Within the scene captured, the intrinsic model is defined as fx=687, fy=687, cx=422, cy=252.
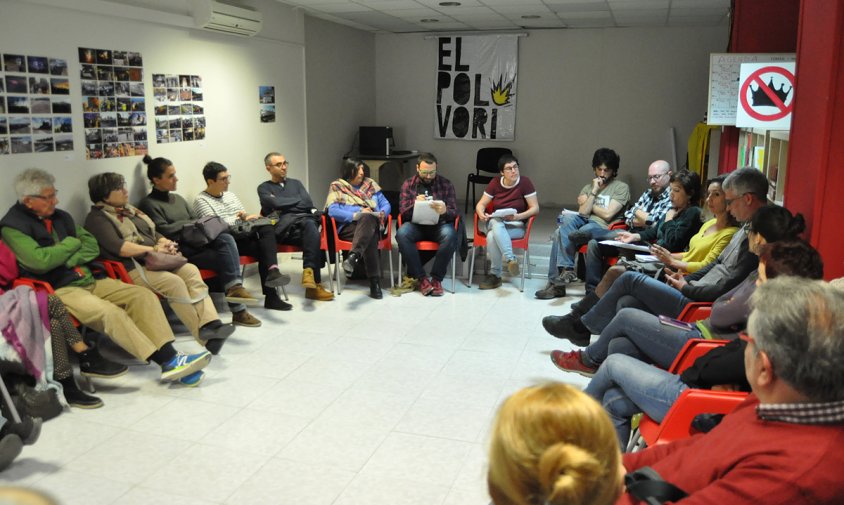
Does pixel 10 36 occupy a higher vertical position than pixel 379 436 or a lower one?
higher

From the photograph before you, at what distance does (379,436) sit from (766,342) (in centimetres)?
208

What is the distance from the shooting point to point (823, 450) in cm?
140

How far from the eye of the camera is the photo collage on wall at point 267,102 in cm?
655

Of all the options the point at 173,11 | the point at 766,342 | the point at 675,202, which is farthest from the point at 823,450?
the point at 173,11

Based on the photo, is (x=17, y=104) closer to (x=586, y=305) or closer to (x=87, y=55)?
(x=87, y=55)

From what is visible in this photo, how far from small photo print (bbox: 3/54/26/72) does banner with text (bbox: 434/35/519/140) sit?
6246 mm

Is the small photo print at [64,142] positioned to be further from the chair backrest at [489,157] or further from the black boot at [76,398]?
the chair backrest at [489,157]

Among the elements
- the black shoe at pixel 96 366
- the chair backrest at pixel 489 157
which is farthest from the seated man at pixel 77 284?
the chair backrest at pixel 489 157

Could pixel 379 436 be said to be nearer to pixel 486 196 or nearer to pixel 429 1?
pixel 486 196

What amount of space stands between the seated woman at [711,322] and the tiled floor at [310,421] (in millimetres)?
801

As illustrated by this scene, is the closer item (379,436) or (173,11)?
(379,436)

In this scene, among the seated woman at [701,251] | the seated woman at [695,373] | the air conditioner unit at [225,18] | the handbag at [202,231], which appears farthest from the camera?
the air conditioner unit at [225,18]

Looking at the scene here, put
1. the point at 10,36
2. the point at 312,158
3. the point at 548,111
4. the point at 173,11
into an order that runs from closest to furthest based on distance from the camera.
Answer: the point at 10,36 < the point at 173,11 < the point at 312,158 < the point at 548,111

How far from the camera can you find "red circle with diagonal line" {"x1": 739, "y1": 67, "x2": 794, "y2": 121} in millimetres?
3660
